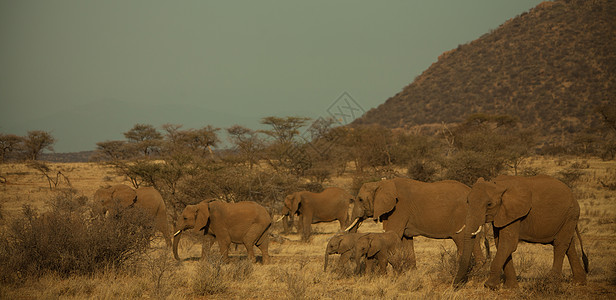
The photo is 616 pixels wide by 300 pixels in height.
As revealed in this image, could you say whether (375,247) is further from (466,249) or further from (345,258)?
(466,249)

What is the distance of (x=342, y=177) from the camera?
38.3m

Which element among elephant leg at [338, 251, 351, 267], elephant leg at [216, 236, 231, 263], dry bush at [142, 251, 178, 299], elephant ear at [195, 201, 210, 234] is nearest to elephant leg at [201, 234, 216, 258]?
elephant leg at [216, 236, 231, 263]

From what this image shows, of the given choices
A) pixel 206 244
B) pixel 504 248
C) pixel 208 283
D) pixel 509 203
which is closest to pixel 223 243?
pixel 206 244

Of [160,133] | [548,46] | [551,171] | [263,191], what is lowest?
[551,171]

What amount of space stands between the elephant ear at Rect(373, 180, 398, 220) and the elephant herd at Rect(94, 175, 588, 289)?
2cm

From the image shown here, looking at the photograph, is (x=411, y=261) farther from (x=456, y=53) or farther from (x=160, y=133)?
(x=456, y=53)

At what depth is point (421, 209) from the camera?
9938mm

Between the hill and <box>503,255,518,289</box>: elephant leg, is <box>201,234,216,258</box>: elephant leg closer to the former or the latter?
<box>503,255,518,289</box>: elephant leg

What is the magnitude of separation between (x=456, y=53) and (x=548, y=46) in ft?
68.1

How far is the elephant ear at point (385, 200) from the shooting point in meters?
9.91

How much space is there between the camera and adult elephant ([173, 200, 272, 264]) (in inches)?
457

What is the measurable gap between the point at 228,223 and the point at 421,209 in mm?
4854

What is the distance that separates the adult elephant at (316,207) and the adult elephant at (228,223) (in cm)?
454

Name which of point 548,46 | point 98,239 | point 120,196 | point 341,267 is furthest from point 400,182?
point 548,46
